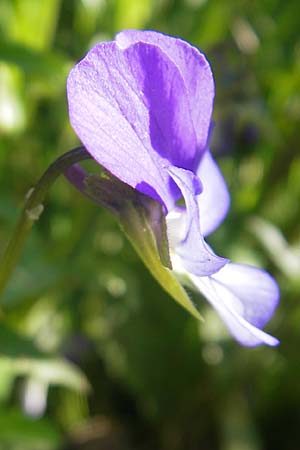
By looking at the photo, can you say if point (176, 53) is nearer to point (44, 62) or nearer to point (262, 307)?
point (262, 307)

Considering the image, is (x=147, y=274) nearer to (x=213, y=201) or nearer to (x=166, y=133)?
(x=213, y=201)

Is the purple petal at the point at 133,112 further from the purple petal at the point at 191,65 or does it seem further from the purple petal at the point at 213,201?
the purple petal at the point at 213,201

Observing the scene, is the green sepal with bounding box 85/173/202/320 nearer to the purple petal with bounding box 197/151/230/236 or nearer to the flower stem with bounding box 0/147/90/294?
the flower stem with bounding box 0/147/90/294

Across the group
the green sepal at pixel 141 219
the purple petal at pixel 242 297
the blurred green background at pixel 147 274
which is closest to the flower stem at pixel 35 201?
the green sepal at pixel 141 219

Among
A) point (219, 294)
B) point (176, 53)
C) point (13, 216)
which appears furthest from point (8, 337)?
point (176, 53)

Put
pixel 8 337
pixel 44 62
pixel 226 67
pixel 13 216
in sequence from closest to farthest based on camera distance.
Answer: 1. pixel 8 337
2. pixel 44 62
3. pixel 13 216
4. pixel 226 67

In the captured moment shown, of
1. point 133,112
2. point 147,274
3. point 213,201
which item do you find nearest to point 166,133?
point 133,112
